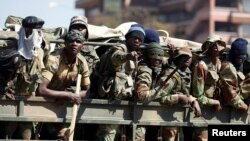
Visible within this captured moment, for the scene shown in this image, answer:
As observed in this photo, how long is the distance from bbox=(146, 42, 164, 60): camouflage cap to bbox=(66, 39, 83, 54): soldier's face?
0.84 meters

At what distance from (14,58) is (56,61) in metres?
0.46

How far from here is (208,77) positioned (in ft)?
24.8

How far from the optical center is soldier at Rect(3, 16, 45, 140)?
667 centimetres

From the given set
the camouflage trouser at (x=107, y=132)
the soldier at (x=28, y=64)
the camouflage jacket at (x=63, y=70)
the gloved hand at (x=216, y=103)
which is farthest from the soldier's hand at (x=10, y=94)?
the gloved hand at (x=216, y=103)

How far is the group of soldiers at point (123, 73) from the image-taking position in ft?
22.0

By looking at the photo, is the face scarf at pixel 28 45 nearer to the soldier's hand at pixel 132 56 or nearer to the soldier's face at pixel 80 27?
the soldier's face at pixel 80 27

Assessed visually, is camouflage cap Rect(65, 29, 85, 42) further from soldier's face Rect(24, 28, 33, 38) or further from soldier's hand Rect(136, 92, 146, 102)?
soldier's hand Rect(136, 92, 146, 102)

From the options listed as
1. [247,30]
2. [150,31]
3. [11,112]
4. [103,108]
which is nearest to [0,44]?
[11,112]

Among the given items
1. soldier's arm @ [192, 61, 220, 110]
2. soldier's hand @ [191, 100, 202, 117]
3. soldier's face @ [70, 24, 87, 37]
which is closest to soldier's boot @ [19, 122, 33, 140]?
soldier's face @ [70, 24, 87, 37]

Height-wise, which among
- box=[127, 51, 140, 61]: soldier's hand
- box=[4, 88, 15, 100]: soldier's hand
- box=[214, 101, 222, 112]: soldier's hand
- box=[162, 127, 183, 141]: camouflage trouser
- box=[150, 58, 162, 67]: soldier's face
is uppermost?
box=[127, 51, 140, 61]: soldier's hand

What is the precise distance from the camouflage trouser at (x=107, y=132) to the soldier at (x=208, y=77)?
111 cm

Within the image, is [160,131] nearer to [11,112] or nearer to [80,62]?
[80,62]

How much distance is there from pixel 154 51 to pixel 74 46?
3.14 feet

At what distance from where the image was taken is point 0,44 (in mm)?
7039
